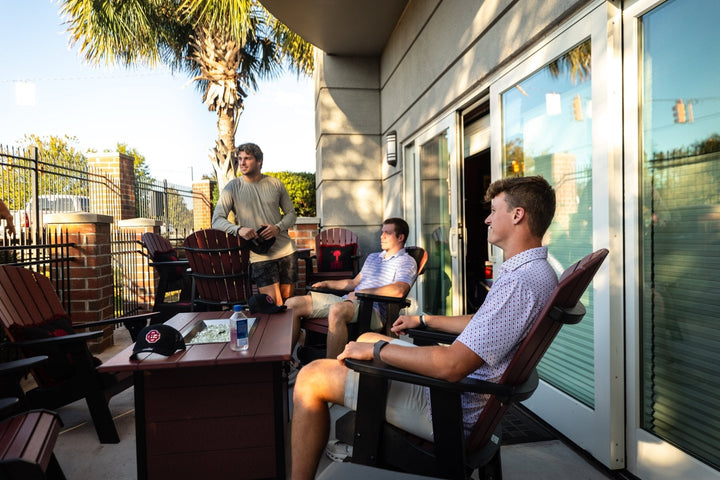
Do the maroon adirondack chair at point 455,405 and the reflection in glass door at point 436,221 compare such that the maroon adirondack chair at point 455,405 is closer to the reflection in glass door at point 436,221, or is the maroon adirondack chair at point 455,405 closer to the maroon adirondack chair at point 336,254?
the reflection in glass door at point 436,221

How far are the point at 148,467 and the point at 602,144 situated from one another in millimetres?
2271

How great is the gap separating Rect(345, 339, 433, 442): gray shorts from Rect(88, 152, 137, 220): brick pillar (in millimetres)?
8394

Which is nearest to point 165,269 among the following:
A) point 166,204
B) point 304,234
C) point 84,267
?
point 84,267

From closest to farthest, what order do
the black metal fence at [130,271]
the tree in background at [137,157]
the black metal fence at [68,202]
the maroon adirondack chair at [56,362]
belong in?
the maroon adirondack chair at [56,362] → the black metal fence at [68,202] → the black metal fence at [130,271] → the tree in background at [137,157]

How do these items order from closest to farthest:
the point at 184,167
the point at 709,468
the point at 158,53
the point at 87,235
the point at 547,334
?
the point at 547,334 → the point at 709,468 → the point at 87,235 → the point at 158,53 → the point at 184,167

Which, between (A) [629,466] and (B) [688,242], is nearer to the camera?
(B) [688,242]

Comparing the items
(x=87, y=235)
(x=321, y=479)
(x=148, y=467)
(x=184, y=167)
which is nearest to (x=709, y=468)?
(x=321, y=479)

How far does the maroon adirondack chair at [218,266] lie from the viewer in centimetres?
329

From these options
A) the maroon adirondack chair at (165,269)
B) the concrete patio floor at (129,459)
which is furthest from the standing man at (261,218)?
the concrete patio floor at (129,459)

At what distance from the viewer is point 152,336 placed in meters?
1.81

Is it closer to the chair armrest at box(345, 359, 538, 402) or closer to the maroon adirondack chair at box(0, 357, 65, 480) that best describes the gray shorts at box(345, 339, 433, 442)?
the chair armrest at box(345, 359, 538, 402)

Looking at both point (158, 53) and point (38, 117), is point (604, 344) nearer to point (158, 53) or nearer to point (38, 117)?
point (158, 53)

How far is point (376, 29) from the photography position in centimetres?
568

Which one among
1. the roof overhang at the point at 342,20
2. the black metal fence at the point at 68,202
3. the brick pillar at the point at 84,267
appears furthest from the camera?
the roof overhang at the point at 342,20
